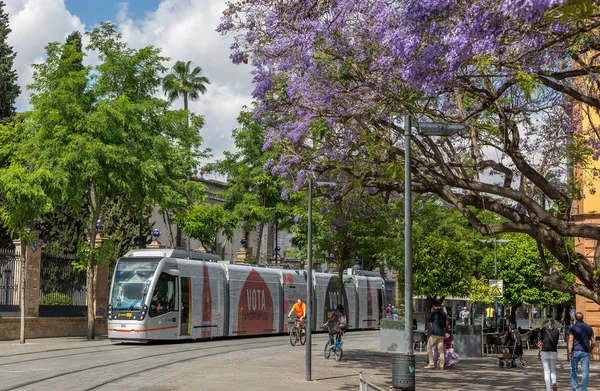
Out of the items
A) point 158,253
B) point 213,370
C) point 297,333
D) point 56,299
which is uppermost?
point 158,253

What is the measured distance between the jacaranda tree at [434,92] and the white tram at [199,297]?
11.3 meters

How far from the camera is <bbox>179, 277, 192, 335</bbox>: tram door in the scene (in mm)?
34562

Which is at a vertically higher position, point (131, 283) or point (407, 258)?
point (407, 258)

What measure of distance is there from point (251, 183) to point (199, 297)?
2115cm

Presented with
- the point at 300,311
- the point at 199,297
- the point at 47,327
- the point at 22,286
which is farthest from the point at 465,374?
the point at 47,327

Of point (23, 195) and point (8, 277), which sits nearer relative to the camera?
point (23, 195)

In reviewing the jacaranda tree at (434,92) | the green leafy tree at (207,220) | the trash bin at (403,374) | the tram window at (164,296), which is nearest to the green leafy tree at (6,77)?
the green leafy tree at (207,220)

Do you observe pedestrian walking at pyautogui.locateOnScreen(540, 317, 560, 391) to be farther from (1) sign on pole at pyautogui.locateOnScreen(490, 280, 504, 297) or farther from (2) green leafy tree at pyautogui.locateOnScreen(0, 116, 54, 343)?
(2) green leafy tree at pyautogui.locateOnScreen(0, 116, 54, 343)

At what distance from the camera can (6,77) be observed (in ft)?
167

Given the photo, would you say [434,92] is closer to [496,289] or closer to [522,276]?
[496,289]

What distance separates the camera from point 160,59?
120ft

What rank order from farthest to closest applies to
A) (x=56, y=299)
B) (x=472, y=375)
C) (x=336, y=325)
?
1. (x=56, y=299)
2. (x=336, y=325)
3. (x=472, y=375)

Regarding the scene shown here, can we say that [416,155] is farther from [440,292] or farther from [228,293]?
[228,293]

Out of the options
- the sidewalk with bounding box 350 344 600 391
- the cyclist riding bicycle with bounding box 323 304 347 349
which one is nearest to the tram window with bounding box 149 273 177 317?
the sidewalk with bounding box 350 344 600 391
